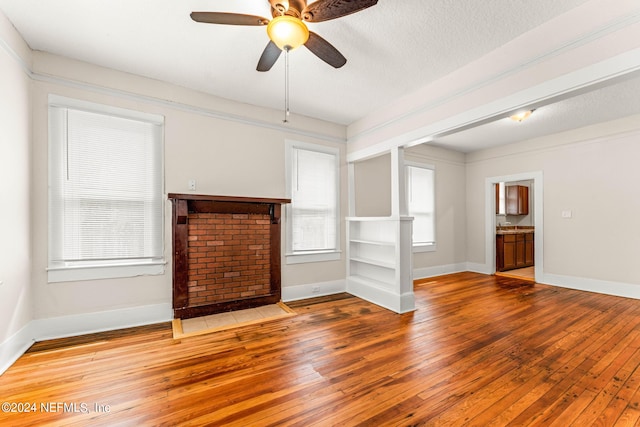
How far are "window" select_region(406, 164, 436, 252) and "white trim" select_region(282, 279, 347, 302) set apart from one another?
1.92 meters

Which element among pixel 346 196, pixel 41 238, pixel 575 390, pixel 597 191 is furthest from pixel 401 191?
pixel 41 238

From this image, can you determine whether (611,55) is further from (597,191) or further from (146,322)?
(146,322)

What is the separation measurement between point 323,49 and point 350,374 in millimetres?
2547

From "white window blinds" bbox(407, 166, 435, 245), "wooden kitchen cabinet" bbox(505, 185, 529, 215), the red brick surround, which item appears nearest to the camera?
the red brick surround

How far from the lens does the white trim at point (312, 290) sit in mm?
3975

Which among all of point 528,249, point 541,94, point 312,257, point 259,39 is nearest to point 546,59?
point 541,94

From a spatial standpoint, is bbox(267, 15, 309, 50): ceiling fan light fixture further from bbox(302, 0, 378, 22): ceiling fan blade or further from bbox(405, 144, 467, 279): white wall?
bbox(405, 144, 467, 279): white wall

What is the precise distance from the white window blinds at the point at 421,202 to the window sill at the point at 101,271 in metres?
4.44

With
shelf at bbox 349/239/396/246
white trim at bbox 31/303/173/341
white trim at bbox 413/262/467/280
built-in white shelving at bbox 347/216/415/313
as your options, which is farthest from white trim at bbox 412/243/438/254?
white trim at bbox 31/303/173/341

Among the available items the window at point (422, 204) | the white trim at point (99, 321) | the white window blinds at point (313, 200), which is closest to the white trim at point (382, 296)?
the white window blinds at point (313, 200)

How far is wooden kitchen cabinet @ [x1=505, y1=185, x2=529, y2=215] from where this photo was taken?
23.0 feet

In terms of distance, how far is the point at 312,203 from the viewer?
4258mm

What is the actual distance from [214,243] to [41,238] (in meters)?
1.60

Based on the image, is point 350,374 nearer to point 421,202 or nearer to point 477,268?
point 421,202
